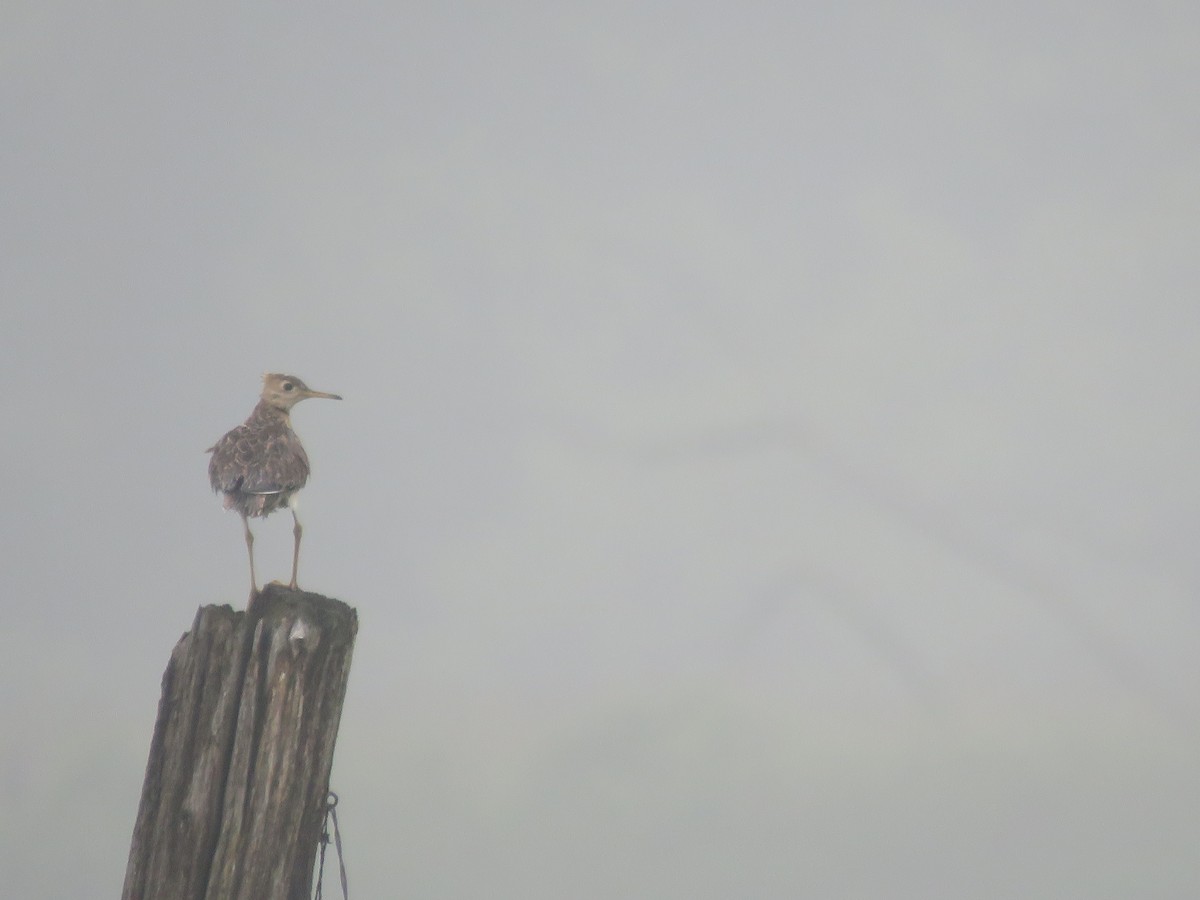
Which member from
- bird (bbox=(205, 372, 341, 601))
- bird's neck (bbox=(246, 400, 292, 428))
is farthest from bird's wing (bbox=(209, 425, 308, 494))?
bird's neck (bbox=(246, 400, 292, 428))

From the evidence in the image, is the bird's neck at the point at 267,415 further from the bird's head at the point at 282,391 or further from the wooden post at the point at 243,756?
the wooden post at the point at 243,756

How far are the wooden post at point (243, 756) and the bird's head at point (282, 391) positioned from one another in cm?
682

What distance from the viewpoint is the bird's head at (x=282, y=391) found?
1518 centimetres

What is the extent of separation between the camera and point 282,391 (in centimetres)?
1525

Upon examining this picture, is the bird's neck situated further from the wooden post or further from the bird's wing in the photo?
the wooden post

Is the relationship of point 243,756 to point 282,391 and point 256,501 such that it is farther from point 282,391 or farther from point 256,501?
point 282,391

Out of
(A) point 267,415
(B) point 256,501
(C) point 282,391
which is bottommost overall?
(B) point 256,501

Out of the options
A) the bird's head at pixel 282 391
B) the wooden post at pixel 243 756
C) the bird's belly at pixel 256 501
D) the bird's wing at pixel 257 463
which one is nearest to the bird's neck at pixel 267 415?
the bird's head at pixel 282 391

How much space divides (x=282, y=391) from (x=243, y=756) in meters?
7.55

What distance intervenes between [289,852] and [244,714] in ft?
2.86

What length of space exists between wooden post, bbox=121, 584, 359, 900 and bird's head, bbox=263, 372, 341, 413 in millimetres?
6818

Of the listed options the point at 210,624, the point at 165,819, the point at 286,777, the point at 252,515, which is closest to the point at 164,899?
the point at 165,819

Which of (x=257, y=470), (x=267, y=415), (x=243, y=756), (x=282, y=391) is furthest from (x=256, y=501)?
(x=243, y=756)

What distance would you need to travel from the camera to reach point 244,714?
328 inches
